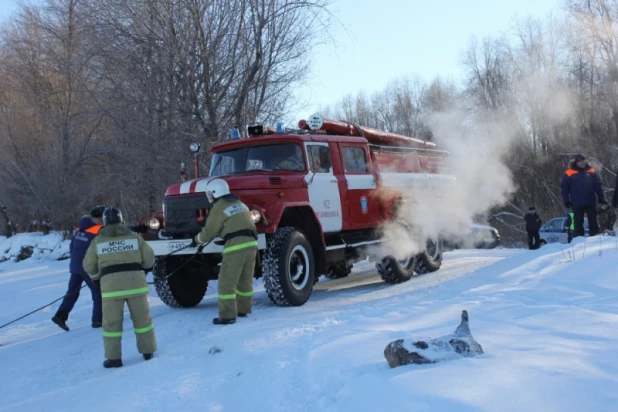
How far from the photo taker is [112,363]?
6.40 metres

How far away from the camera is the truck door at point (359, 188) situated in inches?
394

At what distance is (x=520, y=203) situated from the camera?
33.7 metres

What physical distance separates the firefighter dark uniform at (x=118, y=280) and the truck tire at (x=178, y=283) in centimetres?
241

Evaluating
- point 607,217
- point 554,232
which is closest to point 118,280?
point 607,217

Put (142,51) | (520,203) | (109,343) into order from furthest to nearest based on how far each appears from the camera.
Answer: (520,203), (142,51), (109,343)

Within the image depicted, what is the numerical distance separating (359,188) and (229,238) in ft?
10.8

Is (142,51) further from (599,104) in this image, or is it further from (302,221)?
(599,104)

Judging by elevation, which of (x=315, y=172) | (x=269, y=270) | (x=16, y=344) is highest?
(x=315, y=172)

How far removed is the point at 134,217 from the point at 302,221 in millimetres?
10640

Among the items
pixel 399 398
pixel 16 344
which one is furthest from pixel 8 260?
pixel 399 398

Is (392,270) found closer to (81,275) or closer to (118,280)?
(81,275)

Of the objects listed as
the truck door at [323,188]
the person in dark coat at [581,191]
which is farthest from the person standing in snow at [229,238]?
the person in dark coat at [581,191]

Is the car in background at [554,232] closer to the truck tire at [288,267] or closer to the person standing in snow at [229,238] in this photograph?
the truck tire at [288,267]

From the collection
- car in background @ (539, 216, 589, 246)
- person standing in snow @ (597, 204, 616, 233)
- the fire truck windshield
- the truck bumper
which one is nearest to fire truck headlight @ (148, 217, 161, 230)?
the truck bumper
